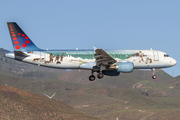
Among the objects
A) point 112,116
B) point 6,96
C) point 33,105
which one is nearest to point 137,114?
point 112,116

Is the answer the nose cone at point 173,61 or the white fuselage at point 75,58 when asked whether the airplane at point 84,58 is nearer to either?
the white fuselage at point 75,58

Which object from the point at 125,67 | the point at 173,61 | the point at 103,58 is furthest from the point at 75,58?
the point at 173,61

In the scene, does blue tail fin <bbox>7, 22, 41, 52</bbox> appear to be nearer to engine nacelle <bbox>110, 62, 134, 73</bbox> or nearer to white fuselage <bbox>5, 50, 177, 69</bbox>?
white fuselage <bbox>5, 50, 177, 69</bbox>

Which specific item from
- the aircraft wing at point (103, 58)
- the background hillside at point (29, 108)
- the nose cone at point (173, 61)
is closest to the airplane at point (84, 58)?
the aircraft wing at point (103, 58)

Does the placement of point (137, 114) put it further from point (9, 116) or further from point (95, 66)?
point (95, 66)

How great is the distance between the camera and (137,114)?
518 feet

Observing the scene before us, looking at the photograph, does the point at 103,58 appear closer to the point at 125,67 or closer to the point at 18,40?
the point at 125,67

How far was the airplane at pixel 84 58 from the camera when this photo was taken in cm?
6166

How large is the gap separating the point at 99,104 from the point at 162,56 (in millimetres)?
126649

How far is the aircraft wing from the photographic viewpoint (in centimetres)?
5907

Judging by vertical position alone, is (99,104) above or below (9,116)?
below

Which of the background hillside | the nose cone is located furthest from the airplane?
the background hillside

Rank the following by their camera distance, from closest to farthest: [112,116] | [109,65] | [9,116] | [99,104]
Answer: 1. [109,65]
2. [9,116]
3. [112,116]
4. [99,104]

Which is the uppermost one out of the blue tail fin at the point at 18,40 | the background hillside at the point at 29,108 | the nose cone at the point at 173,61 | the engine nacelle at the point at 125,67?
the blue tail fin at the point at 18,40
